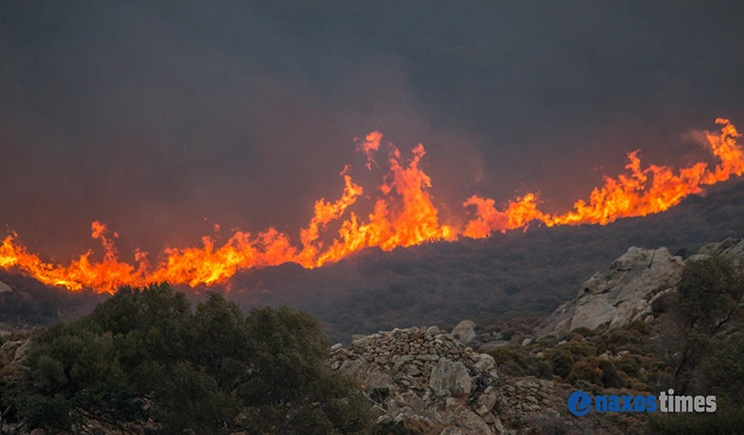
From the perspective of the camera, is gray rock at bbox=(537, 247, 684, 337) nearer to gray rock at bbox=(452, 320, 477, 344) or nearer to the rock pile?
gray rock at bbox=(452, 320, 477, 344)

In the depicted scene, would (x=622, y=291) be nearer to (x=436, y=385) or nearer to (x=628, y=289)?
(x=628, y=289)

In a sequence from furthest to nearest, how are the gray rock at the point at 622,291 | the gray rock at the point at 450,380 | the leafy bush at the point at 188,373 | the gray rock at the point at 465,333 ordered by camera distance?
the gray rock at the point at 465,333
the gray rock at the point at 622,291
the gray rock at the point at 450,380
the leafy bush at the point at 188,373

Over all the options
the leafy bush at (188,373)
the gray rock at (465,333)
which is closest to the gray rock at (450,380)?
the leafy bush at (188,373)

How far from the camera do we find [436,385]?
113ft

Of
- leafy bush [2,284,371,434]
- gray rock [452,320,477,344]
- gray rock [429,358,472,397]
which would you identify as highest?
gray rock [452,320,477,344]

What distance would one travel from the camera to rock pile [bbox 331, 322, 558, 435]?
31.5 m

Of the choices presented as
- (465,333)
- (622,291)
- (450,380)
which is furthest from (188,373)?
(465,333)

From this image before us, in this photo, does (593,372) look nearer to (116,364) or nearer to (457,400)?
(457,400)

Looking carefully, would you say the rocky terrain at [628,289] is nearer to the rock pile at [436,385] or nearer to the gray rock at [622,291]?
the gray rock at [622,291]

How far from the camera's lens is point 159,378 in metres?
22.7

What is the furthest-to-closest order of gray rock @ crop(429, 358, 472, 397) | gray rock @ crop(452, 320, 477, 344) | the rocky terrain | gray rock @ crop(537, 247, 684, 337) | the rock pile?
gray rock @ crop(452, 320, 477, 344)
gray rock @ crop(537, 247, 684, 337)
the rocky terrain
gray rock @ crop(429, 358, 472, 397)
the rock pile

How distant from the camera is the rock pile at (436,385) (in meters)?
31.5

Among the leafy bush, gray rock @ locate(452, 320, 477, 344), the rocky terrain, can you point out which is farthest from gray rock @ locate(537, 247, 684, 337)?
the leafy bush

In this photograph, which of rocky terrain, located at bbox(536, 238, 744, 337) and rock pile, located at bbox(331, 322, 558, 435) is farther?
rocky terrain, located at bbox(536, 238, 744, 337)
